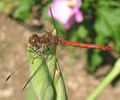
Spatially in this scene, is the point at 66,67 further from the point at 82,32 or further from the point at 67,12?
the point at 67,12

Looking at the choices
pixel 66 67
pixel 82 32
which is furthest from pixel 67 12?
pixel 66 67

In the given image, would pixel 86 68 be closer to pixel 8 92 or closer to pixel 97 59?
pixel 97 59

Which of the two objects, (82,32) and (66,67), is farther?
(66,67)

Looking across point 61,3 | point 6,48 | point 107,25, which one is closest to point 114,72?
point 107,25

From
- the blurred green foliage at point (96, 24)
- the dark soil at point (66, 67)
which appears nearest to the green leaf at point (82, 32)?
the blurred green foliage at point (96, 24)

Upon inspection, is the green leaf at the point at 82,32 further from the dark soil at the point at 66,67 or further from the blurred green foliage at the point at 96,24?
the dark soil at the point at 66,67

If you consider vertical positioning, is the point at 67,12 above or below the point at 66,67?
above

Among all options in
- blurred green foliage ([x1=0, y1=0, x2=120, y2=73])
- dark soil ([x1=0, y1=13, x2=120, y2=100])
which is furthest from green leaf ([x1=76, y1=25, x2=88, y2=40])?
dark soil ([x1=0, y1=13, x2=120, y2=100])
